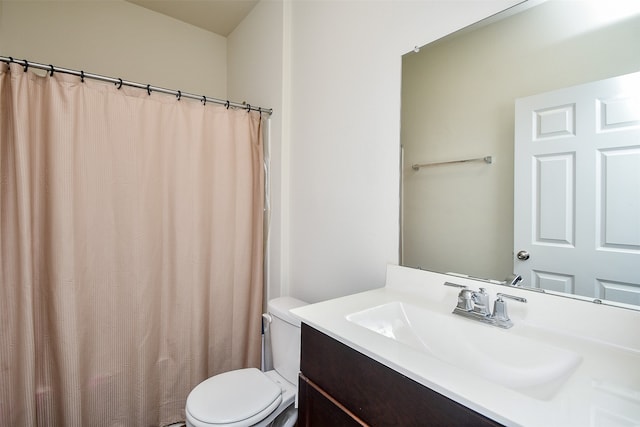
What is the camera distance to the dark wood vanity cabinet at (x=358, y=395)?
0.59 meters

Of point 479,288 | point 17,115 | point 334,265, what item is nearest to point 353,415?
point 479,288

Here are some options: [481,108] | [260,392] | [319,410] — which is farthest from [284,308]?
[481,108]

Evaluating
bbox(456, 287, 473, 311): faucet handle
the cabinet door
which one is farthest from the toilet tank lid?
bbox(456, 287, 473, 311): faucet handle

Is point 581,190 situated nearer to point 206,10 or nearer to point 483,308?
point 483,308

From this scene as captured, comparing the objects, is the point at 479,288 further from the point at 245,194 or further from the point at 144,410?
the point at 144,410

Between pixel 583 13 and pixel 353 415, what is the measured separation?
1.28 meters

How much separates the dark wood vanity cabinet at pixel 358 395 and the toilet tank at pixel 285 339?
0.47 meters

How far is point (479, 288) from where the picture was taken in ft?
3.28

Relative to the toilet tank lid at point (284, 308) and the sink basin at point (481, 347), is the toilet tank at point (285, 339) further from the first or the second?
the sink basin at point (481, 347)

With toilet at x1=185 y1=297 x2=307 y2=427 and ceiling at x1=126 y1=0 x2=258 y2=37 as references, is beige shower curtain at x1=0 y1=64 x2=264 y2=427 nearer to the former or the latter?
toilet at x1=185 y1=297 x2=307 y2=427

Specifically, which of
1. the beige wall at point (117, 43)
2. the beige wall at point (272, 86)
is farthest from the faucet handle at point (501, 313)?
the beige wall at point (117, 43)

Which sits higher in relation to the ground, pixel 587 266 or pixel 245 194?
pixel 245 194

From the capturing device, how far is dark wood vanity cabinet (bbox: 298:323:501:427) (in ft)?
1.92

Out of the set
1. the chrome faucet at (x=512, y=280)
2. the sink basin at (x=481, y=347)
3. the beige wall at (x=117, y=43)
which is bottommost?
the sink basin at (x=481, y=347)
